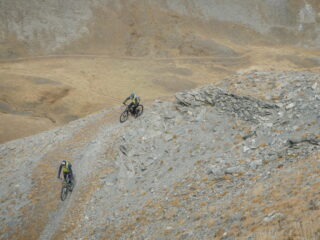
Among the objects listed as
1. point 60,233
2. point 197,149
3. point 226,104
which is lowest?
point 60,233

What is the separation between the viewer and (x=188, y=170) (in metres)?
14.5

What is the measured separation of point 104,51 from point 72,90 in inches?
991

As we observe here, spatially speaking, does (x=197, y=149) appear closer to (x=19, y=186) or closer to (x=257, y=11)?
(x=19, y=186)

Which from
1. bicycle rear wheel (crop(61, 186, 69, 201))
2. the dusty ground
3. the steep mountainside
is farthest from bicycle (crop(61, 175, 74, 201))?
the steep mountainside

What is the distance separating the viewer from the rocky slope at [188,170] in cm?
957

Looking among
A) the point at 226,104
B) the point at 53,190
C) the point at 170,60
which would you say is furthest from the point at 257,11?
the point at 53,190

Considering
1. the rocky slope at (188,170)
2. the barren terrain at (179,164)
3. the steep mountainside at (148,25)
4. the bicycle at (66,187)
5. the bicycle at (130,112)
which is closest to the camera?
the rocky slope at (188,170)

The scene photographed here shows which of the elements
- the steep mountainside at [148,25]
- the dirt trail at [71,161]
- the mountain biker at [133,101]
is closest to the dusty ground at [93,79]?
the steep mountainside at [148,25]

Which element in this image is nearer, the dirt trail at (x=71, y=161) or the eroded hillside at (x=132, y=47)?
the dirt trail at (x=71, y=161)

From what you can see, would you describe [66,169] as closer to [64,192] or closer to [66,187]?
[66,187]

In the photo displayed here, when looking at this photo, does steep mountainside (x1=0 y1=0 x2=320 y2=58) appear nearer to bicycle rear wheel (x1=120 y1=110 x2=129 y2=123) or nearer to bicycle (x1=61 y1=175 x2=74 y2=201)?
bicycle rear wheel (x1=120 y1=110 x2=129 y2=123)

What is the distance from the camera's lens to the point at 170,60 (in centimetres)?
6650

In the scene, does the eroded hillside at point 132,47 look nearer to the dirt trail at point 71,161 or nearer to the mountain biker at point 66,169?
the dirt trail at point 71,161

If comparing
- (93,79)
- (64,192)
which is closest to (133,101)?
(64,192)
